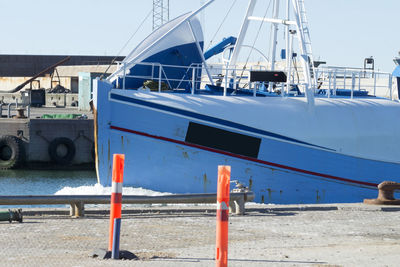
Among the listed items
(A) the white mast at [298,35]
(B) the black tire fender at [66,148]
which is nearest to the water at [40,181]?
(B) the black tire fender at [66,148]

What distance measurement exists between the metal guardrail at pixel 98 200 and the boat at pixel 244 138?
5.57m

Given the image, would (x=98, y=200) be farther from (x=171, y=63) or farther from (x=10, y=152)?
(x=10, y=152)

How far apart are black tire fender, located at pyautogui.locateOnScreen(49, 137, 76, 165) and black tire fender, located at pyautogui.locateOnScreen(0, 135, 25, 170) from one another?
1.36 metres

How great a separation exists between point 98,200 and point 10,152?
2488 cm

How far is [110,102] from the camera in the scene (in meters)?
18.3

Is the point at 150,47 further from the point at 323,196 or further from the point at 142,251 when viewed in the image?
the point at 142,251

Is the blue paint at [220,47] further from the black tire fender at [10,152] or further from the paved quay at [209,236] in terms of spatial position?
the paved quay at [209,236]

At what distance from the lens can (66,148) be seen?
37.0 meters

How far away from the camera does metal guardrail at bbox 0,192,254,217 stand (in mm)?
12016

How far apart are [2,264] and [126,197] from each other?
4206 mm

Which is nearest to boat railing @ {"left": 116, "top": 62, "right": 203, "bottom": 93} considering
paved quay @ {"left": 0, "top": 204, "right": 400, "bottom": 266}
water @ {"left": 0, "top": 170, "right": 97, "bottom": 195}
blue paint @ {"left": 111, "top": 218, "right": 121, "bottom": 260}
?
paved quay @ {"left": 0, "top": 204, "right": 400, "bottom": 266}

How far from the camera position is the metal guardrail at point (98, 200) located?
39.4ft

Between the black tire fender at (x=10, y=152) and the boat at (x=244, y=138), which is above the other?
the boat at (x=244, y=138)

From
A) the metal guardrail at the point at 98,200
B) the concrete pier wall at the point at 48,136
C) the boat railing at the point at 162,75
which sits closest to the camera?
the metal guardrail at the point at 98,200
